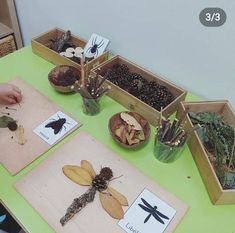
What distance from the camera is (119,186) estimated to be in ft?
2.12

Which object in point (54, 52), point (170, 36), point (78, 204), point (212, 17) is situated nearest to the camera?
point (78, 204)

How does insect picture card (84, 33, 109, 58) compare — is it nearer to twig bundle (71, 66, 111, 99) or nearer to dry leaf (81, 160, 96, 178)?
twig bundle (71, 66, 111, 99)

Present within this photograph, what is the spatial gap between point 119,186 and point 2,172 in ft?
0.96

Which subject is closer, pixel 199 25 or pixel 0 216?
pixel 199 25

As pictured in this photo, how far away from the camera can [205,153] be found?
2.13ft

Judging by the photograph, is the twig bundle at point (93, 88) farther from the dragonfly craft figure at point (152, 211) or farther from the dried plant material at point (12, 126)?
the dragonfly craft figure at point (152, 211)

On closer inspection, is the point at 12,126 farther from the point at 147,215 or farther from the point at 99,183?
the point at 147,215

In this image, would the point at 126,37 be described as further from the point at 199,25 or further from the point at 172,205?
the point at 172,205

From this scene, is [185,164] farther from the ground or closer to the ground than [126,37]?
closer to the ground

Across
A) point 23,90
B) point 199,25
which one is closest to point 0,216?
point 23,90

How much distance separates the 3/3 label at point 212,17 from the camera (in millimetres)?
681

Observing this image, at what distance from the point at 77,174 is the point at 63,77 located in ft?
1.17

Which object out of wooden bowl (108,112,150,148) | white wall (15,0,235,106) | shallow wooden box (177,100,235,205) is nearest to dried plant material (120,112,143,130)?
wooden bowl (108,112,150,148)

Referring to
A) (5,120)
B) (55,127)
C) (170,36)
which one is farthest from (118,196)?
(170,36)
